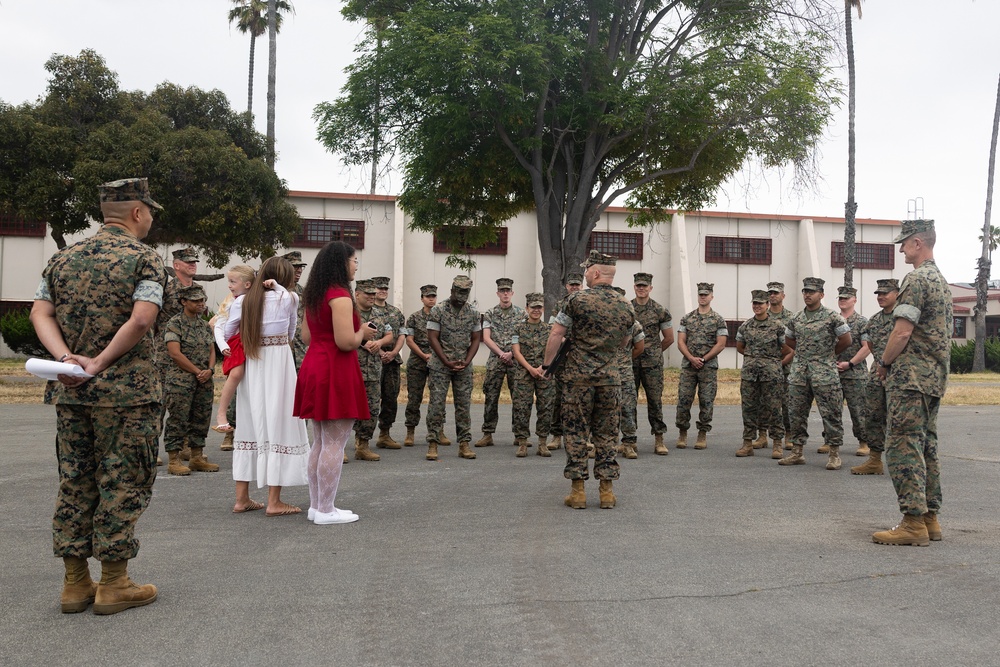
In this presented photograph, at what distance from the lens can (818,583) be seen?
487 centimetres

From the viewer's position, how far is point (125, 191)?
4.50 m

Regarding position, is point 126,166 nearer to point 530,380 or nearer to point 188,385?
point 188,385

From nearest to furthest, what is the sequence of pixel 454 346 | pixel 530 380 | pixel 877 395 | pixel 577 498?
pixel 577 498 → pixel 877 395 → pixel 454 346 → pixel 530 380

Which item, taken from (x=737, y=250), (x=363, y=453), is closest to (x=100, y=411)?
(x=363, y=453)

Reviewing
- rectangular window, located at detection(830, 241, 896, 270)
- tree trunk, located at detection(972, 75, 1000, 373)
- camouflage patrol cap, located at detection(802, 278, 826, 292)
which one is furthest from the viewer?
tree trunk, located at detection(972, 75, 1000, 373)

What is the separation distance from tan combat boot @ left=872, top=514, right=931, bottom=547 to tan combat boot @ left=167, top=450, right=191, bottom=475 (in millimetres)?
6531

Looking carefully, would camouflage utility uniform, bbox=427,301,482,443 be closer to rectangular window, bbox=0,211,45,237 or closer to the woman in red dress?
the woman in red dress

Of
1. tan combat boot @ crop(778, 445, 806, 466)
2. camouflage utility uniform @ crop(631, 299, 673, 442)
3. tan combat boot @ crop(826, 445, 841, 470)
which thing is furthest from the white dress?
tan combat boot @ crop(826, 445, 841, 470)

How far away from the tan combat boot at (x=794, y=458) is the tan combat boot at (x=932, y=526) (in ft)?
12.5

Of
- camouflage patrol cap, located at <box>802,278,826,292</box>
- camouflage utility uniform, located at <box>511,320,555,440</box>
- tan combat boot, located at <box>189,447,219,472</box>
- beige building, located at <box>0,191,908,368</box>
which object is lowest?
tan combat boot, located at <box>189,447,219,472</box>

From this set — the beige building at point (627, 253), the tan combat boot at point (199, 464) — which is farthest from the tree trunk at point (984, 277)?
the tan combat boot at point (199, 464)

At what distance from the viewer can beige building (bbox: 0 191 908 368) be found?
3055 cm

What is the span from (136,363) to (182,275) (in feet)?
16.0

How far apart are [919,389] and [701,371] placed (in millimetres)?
5525
